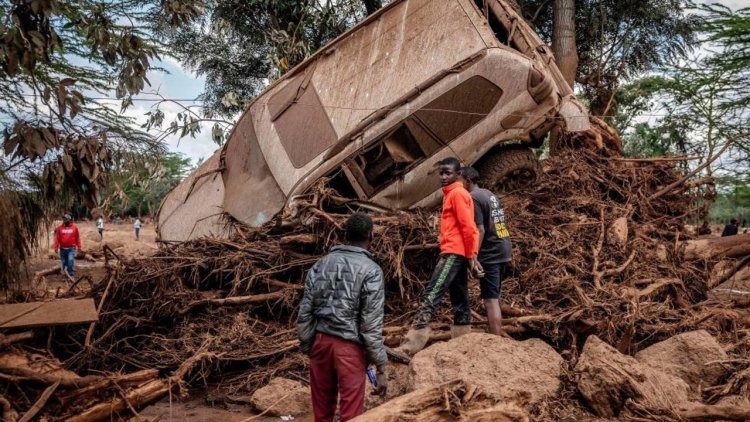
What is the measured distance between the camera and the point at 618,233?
6137 millimetres

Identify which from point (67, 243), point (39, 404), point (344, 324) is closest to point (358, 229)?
point (344, 324)

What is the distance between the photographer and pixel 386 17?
22.8 feet

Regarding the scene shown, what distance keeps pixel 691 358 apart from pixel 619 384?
3.35 ft

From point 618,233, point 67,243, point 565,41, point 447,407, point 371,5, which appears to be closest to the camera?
point 447,407

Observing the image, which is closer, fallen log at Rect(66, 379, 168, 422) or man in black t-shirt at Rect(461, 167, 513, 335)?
fallen log at Rect(66, 379, 168, 422)

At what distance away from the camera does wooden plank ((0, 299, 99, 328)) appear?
4.35 metres

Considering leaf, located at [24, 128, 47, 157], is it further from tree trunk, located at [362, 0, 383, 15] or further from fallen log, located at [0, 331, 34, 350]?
tree trunk, located at [362, 0, 383, 15]

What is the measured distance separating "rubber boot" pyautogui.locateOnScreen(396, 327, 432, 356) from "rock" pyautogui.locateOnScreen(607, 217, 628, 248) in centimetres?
259

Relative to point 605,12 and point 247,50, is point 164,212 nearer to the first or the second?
point 247,50

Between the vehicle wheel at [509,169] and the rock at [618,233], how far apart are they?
3.70 ft

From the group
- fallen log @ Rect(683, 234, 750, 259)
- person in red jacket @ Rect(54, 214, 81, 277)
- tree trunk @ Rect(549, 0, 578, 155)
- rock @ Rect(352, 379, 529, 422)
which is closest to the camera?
rock @ Rect(352, 379, 529, 422)

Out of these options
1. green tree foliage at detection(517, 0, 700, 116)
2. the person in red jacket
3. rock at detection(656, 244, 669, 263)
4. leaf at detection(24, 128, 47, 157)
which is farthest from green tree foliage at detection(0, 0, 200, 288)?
green tree foliage at detection(517, 0, 700, 116)

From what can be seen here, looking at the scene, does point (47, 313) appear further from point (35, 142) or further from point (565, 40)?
point (565, 40)

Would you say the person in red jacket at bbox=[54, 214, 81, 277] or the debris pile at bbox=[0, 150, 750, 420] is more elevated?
the person in red jacket at bbox=[54, 214, 81, 277]
